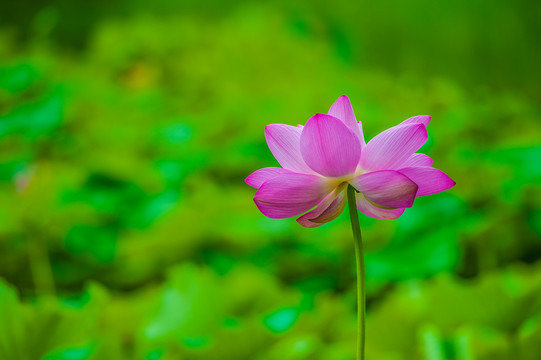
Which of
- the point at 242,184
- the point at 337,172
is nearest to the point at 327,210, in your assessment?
the point at 337,172

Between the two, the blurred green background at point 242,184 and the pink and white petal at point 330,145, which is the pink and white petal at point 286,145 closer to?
the pink and white petal at point 330,145

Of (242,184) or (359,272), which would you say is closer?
(359,272)

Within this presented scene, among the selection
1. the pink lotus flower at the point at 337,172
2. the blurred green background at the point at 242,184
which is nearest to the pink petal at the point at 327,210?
the pink lotus flower at the point at 337,172

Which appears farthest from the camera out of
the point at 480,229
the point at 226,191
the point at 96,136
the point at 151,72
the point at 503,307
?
the point at 151,72

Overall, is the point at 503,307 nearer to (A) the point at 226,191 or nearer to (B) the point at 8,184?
(A) the point at 226,191

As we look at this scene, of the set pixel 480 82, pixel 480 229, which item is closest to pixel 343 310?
pixel 480 229

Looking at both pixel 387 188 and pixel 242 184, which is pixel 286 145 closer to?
pixel 387 188
